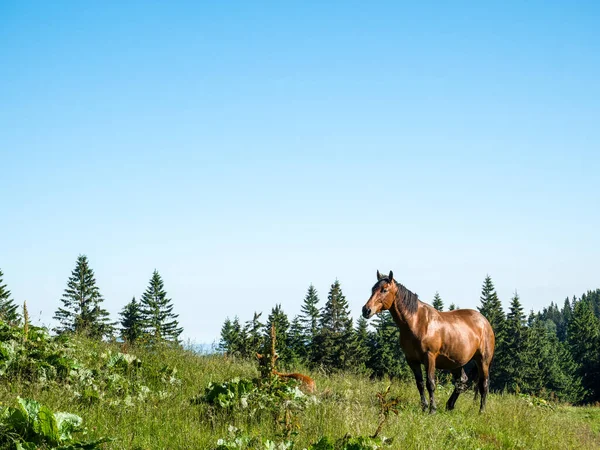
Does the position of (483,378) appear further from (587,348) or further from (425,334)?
(587,348)

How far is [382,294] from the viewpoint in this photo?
1048 cm

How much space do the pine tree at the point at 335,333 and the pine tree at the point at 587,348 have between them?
34746mm

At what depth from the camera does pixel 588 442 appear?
937 centimetres

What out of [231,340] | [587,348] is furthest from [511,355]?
[231,340]

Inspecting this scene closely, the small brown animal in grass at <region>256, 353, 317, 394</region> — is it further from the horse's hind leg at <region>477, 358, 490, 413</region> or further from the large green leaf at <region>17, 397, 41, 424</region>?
the horse's hind leg at <region>477, 358, 490, 413</region>

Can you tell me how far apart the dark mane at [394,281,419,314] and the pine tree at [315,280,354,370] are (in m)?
48.4

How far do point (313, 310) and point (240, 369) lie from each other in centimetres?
6330

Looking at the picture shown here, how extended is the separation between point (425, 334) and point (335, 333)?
2107 inches

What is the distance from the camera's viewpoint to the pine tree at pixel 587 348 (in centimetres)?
7350

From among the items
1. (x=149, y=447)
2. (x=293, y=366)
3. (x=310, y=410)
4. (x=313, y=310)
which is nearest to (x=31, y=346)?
(x=149, y=447)

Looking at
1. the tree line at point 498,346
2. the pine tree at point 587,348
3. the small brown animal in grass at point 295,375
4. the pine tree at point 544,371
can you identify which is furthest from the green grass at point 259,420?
the pine tree at point 587,348

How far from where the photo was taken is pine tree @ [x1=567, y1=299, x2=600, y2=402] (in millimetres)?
73500

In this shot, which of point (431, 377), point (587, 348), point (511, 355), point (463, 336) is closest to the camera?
point (431, 377)

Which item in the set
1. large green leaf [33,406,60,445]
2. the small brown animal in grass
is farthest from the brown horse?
large green leaf [33,406,60,445]
